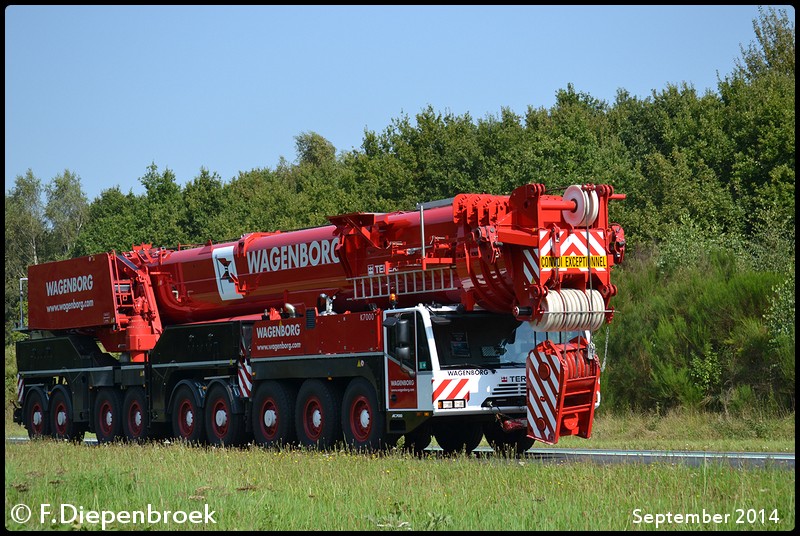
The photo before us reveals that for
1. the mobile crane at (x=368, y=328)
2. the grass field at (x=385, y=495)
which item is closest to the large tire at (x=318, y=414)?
the mobile crane at (x=368, y=328)

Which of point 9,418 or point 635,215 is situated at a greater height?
point 635,215

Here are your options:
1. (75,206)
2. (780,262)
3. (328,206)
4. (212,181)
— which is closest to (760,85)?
(328,206)

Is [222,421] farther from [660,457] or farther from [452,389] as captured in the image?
[660,457]

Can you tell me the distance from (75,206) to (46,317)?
205 ft

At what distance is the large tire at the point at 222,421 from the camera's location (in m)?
21.8

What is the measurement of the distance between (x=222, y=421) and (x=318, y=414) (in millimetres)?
3032

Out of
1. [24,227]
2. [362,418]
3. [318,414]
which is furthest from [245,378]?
[24,227]

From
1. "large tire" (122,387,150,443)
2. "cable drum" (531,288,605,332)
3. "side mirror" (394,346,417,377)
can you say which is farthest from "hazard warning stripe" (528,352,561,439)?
"large tire" (122,387,150,443)

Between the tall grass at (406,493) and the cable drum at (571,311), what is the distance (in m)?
2.29

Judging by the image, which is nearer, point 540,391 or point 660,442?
point 540,391

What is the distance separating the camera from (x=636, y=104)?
6881 cm

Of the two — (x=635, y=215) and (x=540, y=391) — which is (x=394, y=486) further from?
(x=635, y=215)

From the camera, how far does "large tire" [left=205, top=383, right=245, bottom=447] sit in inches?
859

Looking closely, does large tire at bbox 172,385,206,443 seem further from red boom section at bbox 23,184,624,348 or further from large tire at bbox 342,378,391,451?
large tire at bbox 342,378,391,451
